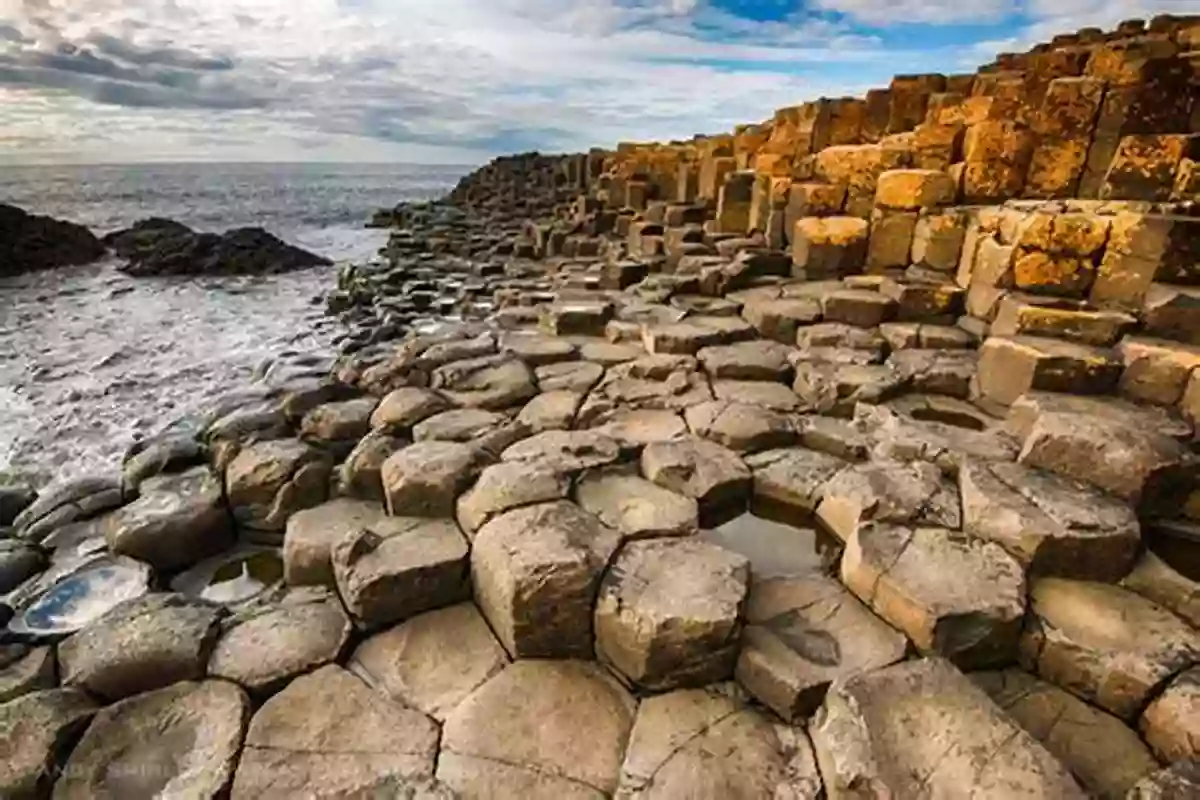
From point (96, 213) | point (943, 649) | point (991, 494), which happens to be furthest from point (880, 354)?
point (96, 213)

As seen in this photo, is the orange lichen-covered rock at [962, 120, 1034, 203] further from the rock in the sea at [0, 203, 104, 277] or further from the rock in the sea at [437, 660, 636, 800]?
the rock in the sea at [0, 203, 104, 277]

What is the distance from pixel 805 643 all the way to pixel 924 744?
21.8 inches

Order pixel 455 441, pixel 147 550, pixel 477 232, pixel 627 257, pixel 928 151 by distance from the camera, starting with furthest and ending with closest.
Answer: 1. pixel 477 232
2. pixel 627 257
3. pixel 928 151
4. pixel 455 441
5. pixel 147 550

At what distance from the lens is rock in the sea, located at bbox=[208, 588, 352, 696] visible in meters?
2.69

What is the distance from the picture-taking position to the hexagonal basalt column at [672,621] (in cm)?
245

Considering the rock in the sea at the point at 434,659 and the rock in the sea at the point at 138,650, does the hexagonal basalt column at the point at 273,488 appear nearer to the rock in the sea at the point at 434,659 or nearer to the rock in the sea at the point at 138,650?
the rock in the sea at the point at 138,650

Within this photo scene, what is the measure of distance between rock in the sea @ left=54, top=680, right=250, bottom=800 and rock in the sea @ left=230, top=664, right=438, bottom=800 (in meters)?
0.09

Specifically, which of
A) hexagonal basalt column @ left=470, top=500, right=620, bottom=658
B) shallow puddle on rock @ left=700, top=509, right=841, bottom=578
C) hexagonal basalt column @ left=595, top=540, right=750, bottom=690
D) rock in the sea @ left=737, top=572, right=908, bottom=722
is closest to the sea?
hexagonal basalt column @ left=470, top=500, right=620, bottom=658

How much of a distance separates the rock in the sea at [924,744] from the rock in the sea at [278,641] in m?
1.97

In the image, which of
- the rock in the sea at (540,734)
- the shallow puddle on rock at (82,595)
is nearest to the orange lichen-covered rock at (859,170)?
the rock in the sea at (540,734)

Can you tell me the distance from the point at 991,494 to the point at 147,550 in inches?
168

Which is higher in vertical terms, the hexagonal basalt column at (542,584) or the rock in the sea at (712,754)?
the hexagonal basalt column at (542,584)

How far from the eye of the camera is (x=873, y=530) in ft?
9.42

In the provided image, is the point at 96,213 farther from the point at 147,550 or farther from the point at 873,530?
the point at 873,530
